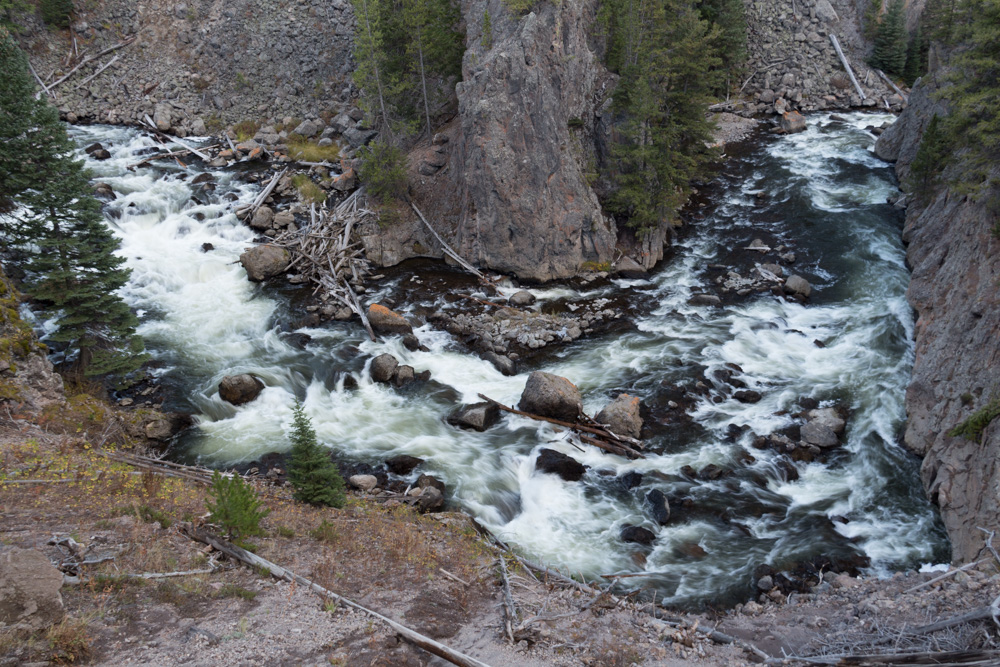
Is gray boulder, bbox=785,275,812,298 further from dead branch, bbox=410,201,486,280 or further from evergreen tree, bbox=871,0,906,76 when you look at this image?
evergreen tree, bbox=871,0,906,76

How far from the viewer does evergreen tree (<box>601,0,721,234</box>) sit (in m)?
29.3

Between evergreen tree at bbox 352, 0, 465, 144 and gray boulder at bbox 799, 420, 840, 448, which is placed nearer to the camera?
gray boulder at bbox 799, 420, 840, 448

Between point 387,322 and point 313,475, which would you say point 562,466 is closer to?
point 313,475

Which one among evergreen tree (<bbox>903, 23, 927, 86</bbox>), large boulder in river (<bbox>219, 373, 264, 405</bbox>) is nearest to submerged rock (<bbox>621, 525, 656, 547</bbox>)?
large boulder in river (<bbox>219, 373, 264, 405</bbox>)

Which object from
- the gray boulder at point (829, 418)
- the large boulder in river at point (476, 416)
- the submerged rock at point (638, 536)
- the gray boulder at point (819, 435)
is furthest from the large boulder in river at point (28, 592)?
the gray boulder at point (829, 418)

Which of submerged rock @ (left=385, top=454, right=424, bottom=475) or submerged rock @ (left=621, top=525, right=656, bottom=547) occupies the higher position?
submerged rock @ (left=385, top=454, right=424, bottom=475)

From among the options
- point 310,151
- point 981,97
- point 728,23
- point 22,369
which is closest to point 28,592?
point 22,369

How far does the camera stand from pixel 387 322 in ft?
84.1

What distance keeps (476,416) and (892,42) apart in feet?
157

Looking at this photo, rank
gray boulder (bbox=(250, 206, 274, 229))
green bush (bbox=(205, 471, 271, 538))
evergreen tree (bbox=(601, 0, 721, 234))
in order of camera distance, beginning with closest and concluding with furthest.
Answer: green bush (bbox=(205, 471, 271, 538)) < evergreen tree (bbox=(601, 0, 721, 234)) < gray boulder (bbox=(250, 206, 274, 229))

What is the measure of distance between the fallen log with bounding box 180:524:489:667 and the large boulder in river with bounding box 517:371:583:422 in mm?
11496

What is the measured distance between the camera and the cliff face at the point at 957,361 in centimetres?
1485

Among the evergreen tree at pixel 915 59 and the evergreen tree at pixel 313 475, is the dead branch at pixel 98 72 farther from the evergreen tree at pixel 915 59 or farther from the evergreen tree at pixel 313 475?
the evergreen tree at pixel 915 59

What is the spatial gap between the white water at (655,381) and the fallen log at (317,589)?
6.93 m
